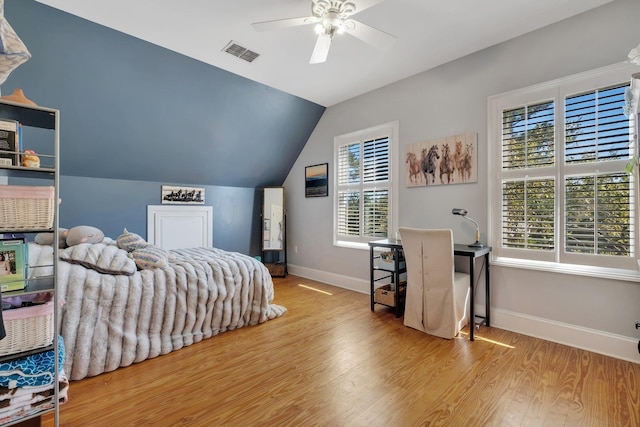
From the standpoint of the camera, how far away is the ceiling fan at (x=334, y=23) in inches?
76.8

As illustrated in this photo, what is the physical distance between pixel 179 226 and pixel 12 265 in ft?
10.4

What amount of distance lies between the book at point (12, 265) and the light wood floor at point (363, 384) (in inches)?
32.2

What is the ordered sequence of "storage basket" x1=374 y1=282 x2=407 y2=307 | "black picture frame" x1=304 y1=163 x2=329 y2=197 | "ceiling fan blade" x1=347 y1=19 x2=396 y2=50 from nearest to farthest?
"ceiling fan blade" x1=347 y1=19 x2=396 y2=50
"storage basket" x1=374 y1=282 x2=407 y2=307
"black picture frame" x1=304 y1=163 x2=329 y2=197

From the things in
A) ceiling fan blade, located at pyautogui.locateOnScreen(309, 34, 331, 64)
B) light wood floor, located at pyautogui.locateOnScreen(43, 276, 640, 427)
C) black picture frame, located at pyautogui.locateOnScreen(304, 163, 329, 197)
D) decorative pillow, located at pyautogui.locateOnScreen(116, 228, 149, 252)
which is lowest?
light wood floor, located at pyautogui.locateOnScreen(43, 276, 640, 427)

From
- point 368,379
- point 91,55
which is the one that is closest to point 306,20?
point 91,55

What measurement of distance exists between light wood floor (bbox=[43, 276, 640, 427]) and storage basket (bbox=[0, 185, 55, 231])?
3.51 feet

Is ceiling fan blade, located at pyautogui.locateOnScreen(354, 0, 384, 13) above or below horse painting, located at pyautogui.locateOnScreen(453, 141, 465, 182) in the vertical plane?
above

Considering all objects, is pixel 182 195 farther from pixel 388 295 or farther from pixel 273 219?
pixel 388 295

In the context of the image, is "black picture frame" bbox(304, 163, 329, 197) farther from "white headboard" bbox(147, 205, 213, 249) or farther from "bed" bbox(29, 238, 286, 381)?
"bed" bbox(29, 238, 286, 381)

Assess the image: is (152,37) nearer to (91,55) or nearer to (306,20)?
(91,55)

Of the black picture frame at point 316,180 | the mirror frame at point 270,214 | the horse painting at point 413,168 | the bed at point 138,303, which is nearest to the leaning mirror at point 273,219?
the mirror frame at point 270,214

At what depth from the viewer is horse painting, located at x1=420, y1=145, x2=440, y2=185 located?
126 inches

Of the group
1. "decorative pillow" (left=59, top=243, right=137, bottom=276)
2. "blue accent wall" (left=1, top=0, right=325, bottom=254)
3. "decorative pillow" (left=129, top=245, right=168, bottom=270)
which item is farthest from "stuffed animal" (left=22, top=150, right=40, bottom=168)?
"blue accent wall" (left=1, top=0, right=325, bottom=254)

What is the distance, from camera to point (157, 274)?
2.32 metres
